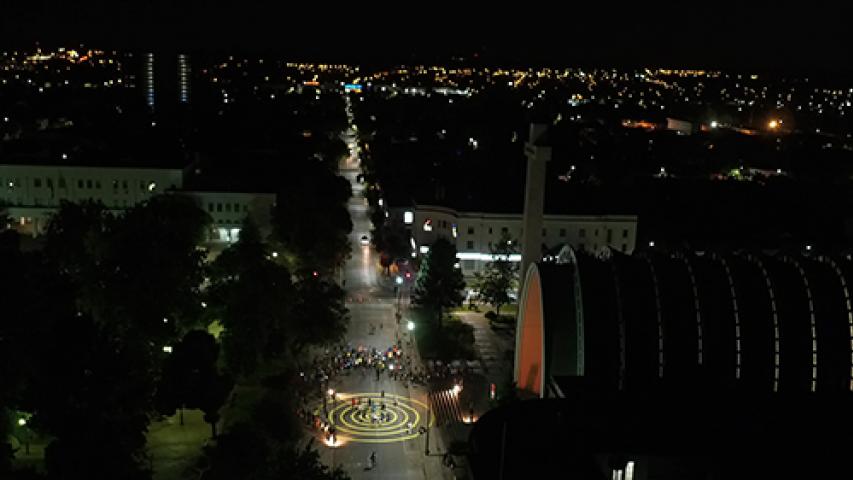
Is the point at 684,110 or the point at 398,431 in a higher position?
the point at 684,110

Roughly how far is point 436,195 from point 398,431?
26074 millimetres

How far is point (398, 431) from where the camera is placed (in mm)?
26203

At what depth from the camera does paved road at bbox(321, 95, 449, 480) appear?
23.9 m

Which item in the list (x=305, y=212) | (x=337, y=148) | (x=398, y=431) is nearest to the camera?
(x=398, y=431)

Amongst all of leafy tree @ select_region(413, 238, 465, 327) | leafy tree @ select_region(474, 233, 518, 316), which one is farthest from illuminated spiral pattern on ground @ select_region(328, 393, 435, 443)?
leafy tree @ select_region(474, 233, 518, 316)

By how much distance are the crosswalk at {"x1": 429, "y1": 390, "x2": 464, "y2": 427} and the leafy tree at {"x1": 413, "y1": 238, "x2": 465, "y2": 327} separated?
6786 millimetres

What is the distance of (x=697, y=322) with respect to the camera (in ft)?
83.5

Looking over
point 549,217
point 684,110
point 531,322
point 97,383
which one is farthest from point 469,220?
point 684,110

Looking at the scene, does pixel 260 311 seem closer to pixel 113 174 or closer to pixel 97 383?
pixel 97 383

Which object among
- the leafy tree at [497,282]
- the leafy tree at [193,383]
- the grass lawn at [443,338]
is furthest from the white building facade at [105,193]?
the leafy tree at [193,383]

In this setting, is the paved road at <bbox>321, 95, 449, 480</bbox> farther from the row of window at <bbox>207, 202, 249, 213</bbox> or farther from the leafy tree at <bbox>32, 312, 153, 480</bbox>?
the row of window at <bbox>207, 202, 249, 213</bbox>

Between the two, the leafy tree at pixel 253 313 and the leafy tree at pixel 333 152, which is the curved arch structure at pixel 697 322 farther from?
the leafy tree at pixel 333 152

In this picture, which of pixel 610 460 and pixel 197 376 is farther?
Answer: pixel 197 376

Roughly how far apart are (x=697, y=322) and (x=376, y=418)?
33.6 ft
